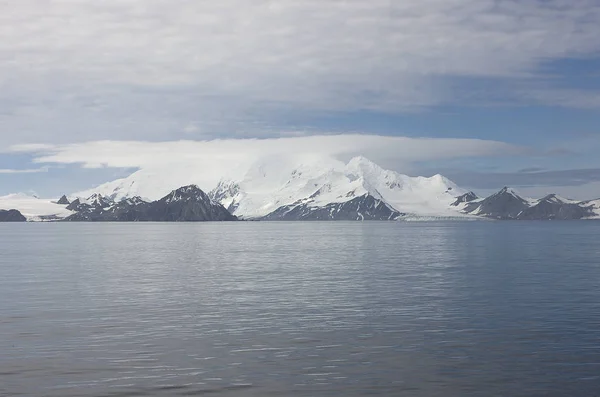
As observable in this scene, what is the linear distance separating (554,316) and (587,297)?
39.6 feet

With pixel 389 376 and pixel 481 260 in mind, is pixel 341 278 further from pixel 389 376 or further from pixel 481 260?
pixel 389 376

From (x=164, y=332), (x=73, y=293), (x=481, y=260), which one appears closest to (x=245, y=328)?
(x=164, y=332)

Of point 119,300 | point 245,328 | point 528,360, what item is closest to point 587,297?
point 528,360

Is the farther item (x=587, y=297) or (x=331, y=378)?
(x=587, y=297)

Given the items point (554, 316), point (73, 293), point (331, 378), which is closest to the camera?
point (331, 378)

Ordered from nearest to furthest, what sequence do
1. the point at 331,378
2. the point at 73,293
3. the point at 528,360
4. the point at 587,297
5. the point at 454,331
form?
1. the point at 331,378
2. the point at 528,360
3. the point at 454,331
4. the point at 587,297
5. the point at 73,293

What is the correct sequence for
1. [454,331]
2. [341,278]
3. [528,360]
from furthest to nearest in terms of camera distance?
[341,278]
[454,331]
[528,360]

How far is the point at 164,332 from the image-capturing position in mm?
44562

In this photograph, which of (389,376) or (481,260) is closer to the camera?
(389,376)

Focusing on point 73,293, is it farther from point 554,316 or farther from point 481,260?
point 481,260

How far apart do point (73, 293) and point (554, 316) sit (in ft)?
146

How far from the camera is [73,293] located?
65.9 meters

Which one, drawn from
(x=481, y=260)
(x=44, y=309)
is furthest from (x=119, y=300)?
(x=481, y=260)

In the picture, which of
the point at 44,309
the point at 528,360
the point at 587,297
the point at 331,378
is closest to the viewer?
the point at 331,378
